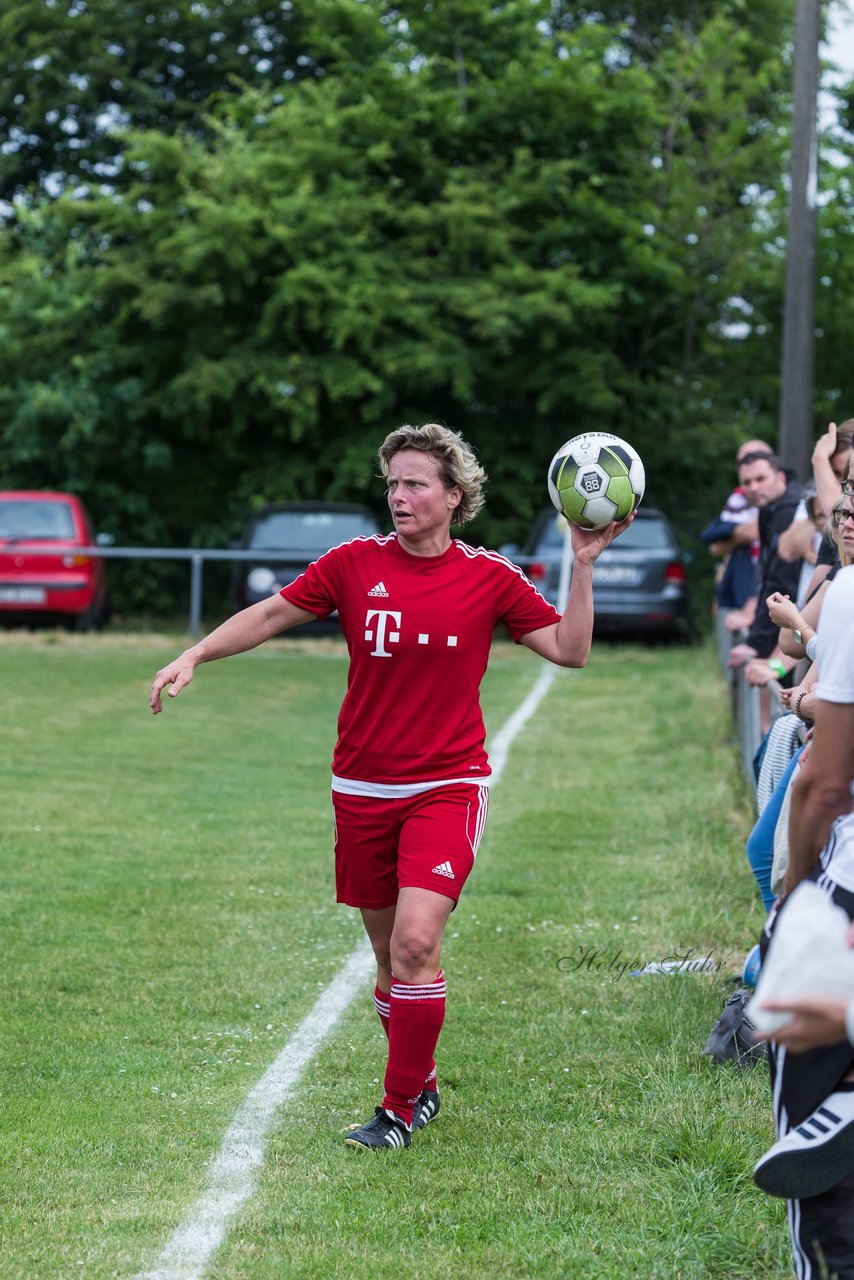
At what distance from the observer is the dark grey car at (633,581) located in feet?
65.0

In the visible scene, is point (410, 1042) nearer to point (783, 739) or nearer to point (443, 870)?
point (443, 870)

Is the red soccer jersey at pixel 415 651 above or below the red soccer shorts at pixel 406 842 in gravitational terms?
above

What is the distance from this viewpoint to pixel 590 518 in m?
4.91

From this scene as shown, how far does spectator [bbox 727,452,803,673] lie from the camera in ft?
26.7

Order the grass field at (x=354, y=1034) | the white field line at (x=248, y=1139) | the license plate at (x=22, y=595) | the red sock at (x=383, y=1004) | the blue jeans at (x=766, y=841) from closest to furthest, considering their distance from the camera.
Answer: the white field line at (x=248, y=1139), the grass field at (x=354, y=1034), the red sock at (x=383, y=1004), the blue jeans at (x=766, y=841), the license plate at (x=22, y=595)

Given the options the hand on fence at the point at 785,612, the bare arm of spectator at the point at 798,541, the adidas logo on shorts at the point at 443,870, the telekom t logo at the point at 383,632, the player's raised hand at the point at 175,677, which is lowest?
the adidas logo on shorts at the point at 443,870

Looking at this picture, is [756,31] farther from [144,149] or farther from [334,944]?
[334,944]

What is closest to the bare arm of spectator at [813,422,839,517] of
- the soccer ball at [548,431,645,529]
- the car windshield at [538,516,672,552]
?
the soccer ball at [548,431,645,529]

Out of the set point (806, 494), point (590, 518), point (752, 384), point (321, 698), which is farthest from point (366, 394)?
point (590, 518)

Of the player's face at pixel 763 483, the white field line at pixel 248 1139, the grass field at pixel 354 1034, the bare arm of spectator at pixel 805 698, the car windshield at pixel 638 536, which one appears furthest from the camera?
the car windshield at pixel 638 536

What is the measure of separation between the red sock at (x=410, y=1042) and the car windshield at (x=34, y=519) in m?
16.0

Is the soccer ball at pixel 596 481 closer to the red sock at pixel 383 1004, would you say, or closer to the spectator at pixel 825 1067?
the red sock at pixel 383 1004

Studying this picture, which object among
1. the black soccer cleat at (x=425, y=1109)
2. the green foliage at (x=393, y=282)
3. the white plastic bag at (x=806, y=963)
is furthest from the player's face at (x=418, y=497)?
the green foliage at (x=393, y=282)

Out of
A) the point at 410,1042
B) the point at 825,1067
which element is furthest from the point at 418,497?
the point at 825,1067
